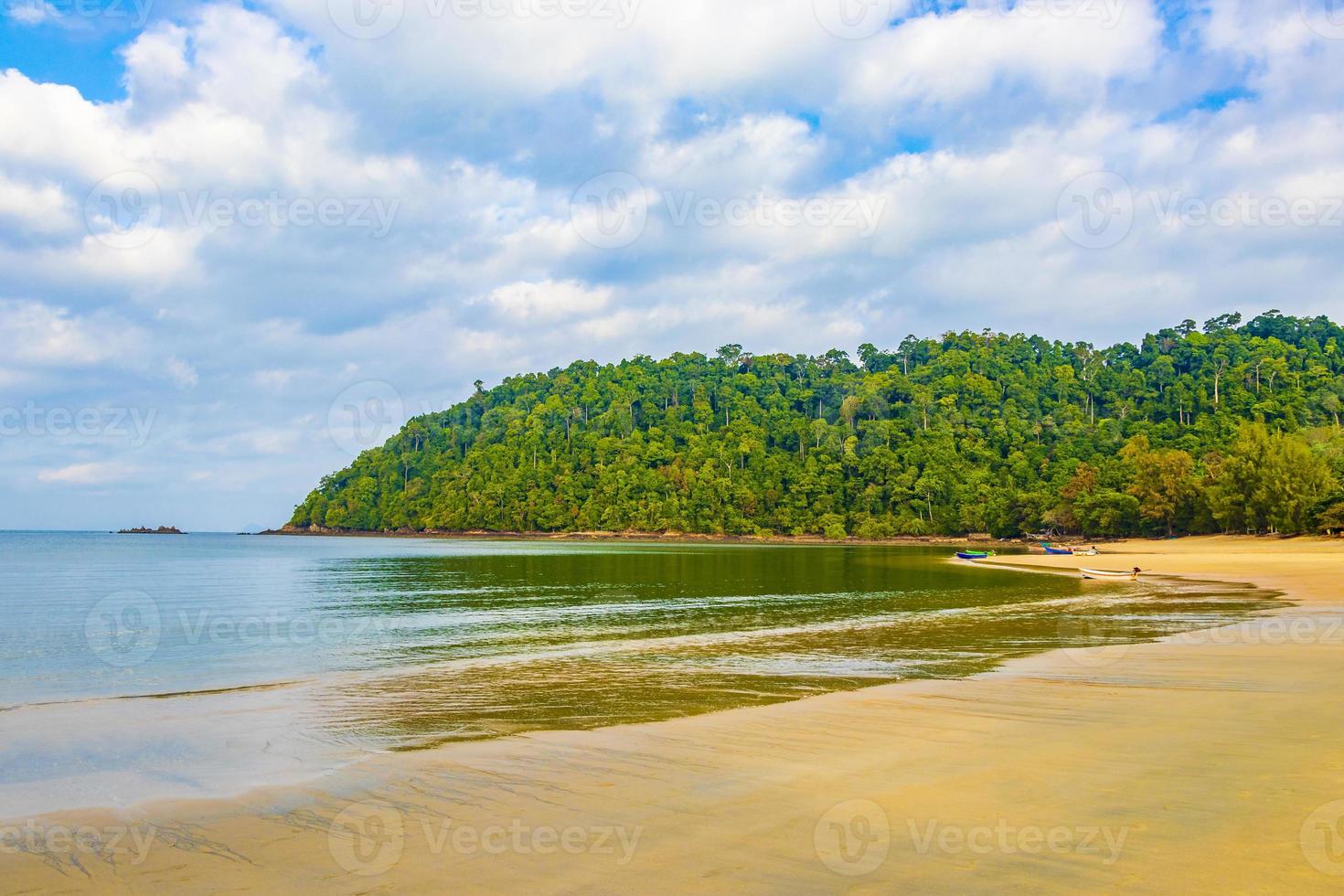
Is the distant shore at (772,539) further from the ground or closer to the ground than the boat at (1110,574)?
closer to the ground

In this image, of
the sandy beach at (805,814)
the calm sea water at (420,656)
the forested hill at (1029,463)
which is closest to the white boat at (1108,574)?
the calm sea water at (420,656)

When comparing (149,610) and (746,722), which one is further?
(149,610)

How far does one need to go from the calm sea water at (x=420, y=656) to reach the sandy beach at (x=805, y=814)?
6.23 ft

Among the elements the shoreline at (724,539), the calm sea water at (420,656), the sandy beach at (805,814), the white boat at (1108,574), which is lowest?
the shoreline at (724,539)

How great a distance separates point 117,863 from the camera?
7285 millimetres

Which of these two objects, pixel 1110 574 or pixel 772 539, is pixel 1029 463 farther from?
pixel 1110 574

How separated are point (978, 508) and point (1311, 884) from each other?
157 m

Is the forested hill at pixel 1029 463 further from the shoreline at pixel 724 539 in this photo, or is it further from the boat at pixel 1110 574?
the boat at pixel 1110 574

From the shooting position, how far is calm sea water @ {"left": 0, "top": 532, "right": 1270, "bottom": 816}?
1216 cm

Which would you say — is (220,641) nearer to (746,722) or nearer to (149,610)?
(149,610)

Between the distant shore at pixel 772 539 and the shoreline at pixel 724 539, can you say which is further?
the shoreline at pixel 724 539

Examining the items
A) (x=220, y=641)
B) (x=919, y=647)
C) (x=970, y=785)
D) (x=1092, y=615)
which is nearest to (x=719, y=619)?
(x=919, y=647)

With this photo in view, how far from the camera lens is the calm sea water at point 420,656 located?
12164 mm

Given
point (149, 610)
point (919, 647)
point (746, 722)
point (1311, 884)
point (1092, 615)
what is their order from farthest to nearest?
point (149, 610), point (1092, 615), point (919, 647), point (746, 722), point (1311, 884)
